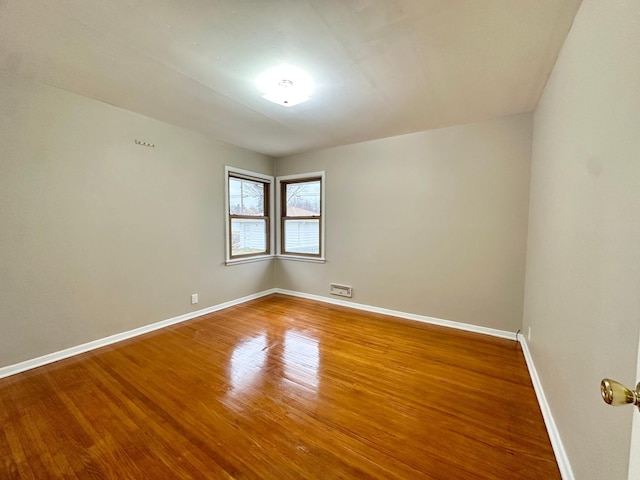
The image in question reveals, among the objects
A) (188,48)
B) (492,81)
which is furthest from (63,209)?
(492,81)

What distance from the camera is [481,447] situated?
1.48 metres

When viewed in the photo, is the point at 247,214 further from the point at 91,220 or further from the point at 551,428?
the point at 551,428

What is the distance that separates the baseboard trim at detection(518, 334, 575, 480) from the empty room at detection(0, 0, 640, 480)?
0.02m

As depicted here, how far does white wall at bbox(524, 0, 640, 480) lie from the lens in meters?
0.83

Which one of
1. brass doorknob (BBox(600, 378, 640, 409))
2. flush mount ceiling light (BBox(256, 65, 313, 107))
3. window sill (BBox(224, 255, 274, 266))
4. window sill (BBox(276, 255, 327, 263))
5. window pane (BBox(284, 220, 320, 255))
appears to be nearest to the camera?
brass doorknob (BBox(600, 378, 640, 409))

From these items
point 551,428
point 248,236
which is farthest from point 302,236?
point 551,428

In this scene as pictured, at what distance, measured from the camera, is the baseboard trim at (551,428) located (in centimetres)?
129

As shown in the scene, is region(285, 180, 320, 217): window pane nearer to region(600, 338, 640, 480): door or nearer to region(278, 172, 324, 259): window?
region(278, 172, 324, 259): window

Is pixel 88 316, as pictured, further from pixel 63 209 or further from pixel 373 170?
pixel 373 170

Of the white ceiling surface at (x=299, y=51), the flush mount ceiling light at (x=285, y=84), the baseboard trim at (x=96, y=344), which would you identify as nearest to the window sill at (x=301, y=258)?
the baseboard trim at (x=96, y=344)

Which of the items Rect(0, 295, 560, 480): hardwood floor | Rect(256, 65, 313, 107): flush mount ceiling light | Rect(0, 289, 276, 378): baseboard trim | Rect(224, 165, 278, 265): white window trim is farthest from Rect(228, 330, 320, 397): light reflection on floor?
Rect(256, 65, 313, 107): flush mount ceiling light

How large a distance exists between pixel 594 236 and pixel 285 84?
7.18ft

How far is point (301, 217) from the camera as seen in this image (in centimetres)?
452

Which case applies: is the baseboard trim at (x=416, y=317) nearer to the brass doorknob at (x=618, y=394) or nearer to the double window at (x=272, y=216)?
the double window at (x=272, y=216)
